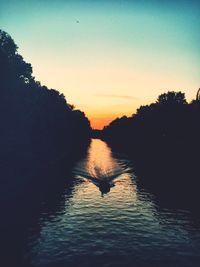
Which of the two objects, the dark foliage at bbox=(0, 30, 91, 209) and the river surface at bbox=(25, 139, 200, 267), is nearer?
the river surface at bbox=(25, 139, 200, 267)

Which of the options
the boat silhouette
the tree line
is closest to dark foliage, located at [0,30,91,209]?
the tree line

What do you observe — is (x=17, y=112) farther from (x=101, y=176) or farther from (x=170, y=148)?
(x=170, y=148)

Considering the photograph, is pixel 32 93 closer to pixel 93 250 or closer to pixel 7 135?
pixel 7 135

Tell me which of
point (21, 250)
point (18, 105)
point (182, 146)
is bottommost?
point (21, 250)

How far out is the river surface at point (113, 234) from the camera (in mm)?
23875

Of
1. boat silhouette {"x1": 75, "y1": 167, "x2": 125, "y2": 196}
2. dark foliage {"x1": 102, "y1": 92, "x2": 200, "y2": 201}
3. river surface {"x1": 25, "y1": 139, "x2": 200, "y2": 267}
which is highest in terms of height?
dark foliage {"x1": 102, "y1": 92, "x2": 200, "y2": 201}

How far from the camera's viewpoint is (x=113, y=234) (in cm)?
2941

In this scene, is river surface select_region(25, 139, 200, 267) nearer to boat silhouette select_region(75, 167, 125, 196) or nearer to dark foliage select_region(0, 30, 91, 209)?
dark foliage select_region(0, 30, 91, 209)

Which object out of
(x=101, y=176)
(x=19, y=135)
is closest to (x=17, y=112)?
(x=19, y=135)

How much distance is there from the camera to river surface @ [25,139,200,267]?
78.3 feet

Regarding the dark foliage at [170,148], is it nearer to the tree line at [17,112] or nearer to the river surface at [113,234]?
the river surface at [113,234]

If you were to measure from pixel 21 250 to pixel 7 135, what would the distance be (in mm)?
60769

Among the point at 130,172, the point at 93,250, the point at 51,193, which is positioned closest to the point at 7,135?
the point at 130,172

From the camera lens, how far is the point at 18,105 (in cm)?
8281
